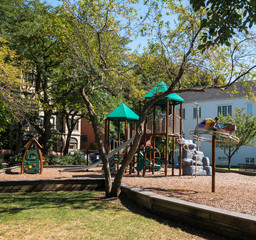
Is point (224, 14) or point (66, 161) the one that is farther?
point (66, 161)

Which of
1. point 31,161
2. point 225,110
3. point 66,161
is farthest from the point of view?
point 225,110

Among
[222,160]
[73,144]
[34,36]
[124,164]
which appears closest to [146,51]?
[124,164]

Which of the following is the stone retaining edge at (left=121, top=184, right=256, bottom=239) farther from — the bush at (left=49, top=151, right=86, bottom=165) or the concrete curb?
the bush at (left=49, top=151, right=86, bottom=165)

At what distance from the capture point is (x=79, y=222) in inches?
255

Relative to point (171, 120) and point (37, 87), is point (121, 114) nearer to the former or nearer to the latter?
point (171, 120)

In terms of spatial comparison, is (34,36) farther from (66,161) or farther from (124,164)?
(124,164)

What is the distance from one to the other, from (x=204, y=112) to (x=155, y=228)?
3496 cm

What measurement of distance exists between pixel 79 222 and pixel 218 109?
34.8m

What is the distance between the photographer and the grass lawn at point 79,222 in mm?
5672

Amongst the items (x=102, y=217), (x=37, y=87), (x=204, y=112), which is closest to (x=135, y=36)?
(x=102, y=217)

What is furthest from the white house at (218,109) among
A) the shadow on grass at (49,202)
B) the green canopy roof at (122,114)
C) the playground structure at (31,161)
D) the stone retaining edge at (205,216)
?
the stone retaining edge at (205,216)

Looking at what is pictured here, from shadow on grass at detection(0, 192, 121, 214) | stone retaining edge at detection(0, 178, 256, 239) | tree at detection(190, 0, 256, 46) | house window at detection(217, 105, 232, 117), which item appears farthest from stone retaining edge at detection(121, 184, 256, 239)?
house window at detection(217, 105, 232, 117)

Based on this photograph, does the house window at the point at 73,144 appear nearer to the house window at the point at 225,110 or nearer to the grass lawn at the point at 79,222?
the house window at the point at 225,110

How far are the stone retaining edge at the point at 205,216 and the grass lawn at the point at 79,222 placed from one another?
0.25m
